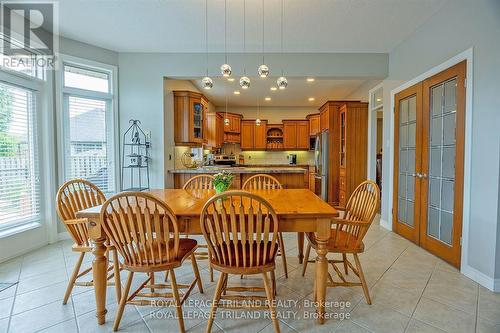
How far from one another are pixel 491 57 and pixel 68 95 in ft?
16.3

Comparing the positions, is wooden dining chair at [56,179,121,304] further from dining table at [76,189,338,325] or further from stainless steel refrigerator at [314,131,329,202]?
stainless steel refrigerator at [314,131,329,202]

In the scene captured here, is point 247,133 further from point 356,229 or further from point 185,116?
point 356,229

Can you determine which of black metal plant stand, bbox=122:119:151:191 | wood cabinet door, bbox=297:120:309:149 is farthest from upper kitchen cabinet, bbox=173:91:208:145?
wood cabinet door, bbox=297:120:309:149

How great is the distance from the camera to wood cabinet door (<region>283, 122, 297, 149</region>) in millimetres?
7711

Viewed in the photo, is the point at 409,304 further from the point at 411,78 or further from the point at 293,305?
the point at 411,78

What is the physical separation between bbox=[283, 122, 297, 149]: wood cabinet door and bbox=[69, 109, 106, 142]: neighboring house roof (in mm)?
5251

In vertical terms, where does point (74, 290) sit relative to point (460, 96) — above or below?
below

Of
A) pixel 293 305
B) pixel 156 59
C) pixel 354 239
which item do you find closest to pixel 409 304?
pixel 354 239

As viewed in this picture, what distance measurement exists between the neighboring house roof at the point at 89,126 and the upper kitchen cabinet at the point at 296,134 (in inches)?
208

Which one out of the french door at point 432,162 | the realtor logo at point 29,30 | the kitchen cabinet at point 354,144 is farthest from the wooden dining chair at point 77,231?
the kitchen cabinet at point 354,144

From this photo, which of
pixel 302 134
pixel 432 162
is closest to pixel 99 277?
pixel 432 162

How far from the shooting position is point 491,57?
7.07 ft

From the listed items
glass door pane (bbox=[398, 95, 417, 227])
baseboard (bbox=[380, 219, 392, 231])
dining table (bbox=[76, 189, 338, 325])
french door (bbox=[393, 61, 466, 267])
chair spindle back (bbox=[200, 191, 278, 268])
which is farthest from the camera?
baseboard (bbox=[380, 219, 392, 231])

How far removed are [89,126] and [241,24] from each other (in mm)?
2722
